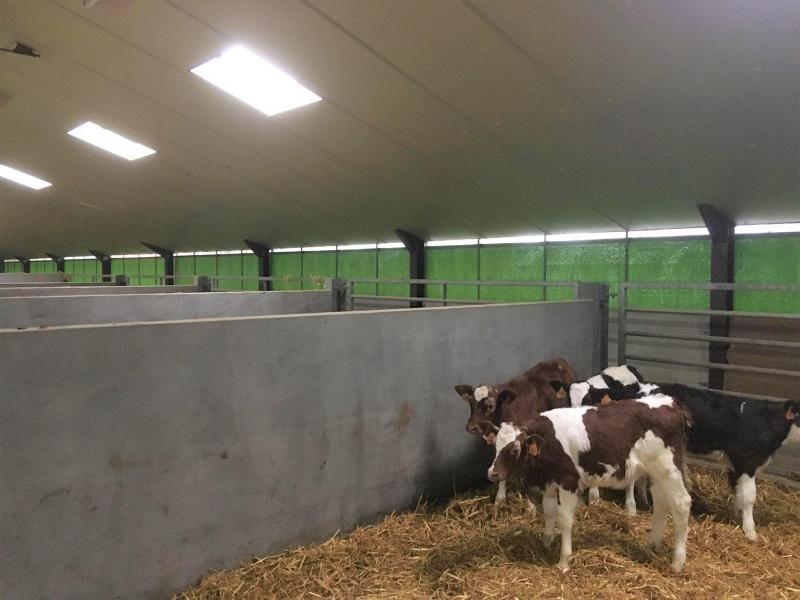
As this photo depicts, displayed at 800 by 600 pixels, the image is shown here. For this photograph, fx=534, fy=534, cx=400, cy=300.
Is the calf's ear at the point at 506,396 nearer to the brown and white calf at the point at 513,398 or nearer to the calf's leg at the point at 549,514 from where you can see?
the brown and white calf at the point at 513,398

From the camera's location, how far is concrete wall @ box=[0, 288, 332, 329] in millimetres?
3461

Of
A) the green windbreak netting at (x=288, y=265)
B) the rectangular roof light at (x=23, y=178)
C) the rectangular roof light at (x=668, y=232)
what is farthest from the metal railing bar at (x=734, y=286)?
the rectangular roof light at (x=23, y=178)

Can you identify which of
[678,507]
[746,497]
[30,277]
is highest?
[30,277]

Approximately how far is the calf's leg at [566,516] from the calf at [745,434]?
891mm

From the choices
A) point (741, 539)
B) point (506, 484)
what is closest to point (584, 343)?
point (506, 484)

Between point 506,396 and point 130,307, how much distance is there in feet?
9.15

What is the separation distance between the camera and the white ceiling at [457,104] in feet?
10.1

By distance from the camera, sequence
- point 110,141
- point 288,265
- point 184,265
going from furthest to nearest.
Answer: point 184,265, point 288,265, point 110,141

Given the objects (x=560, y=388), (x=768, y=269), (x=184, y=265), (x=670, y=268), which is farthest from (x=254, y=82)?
(x=184, y=265)

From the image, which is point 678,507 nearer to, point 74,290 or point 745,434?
point 745,434

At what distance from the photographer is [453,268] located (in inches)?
287

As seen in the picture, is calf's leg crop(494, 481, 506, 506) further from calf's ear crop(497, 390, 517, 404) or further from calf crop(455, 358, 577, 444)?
calf's ear crop(497, 390, 517, 404)

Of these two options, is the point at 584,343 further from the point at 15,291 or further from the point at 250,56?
the point at 15,291

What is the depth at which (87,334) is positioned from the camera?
80.4 inches
